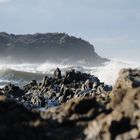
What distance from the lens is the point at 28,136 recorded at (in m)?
46.8

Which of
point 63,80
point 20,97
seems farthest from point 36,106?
point 63,80

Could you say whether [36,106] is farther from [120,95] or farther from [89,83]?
[120,95]

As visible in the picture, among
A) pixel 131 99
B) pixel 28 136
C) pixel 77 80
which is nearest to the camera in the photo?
pixel 28 136

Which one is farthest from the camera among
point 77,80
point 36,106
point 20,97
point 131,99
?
point 77,80

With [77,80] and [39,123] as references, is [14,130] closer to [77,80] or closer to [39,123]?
[39,123]

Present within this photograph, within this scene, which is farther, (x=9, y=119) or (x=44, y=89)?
(x=44, y=89)

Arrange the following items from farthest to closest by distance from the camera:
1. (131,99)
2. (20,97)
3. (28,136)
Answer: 1. (20,97)
2. (131,99)
3. (28,136)

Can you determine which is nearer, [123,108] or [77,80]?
[123,108]

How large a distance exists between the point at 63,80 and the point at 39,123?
95.3 metres

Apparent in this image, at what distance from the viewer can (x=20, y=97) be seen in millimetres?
134250

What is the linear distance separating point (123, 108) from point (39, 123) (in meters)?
5.82

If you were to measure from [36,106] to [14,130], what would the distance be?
76.7 meters

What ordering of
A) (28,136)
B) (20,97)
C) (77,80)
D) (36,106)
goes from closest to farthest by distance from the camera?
(28,136) < (36,106) < (20,97) < (77,80)

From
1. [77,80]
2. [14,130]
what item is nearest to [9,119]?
[14,130]
